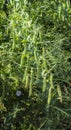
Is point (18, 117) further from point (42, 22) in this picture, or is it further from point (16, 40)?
point (42, 22)

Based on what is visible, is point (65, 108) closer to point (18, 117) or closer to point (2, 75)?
point (18, 117)

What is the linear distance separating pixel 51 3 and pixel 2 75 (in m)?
0.99

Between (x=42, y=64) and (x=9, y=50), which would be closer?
(x=42, y=64)

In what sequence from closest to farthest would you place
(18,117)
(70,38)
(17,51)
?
(18,117)
(17,51)
(70,38)

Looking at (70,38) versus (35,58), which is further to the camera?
(70,38)

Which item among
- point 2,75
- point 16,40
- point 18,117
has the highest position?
point 16,40

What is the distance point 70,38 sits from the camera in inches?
104

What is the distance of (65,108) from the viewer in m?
2.11

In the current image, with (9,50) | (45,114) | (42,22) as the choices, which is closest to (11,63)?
(9,50)

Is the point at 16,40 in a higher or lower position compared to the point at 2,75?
higher

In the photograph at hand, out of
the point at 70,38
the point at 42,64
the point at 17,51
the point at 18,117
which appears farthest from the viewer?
the point at 70,38

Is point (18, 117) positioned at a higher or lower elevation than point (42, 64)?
lower

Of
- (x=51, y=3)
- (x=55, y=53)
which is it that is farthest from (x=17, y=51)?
(x=51, y=3)

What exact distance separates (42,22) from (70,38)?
0.28 metres
